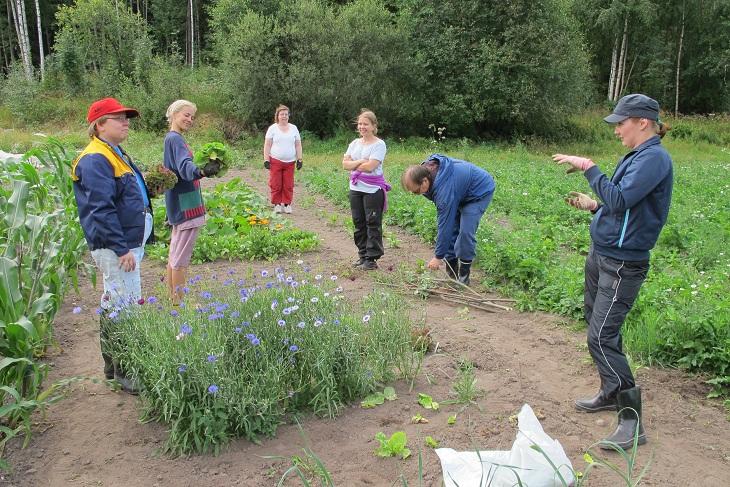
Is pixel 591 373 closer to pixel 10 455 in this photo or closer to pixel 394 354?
pixel 394 354

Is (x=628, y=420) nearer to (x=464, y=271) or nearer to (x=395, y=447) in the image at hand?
(x=395, y=447)

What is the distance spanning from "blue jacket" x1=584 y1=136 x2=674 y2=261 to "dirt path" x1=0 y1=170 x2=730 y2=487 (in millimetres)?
1140

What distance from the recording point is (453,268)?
6566mm

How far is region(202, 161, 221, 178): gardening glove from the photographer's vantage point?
546 centimetres

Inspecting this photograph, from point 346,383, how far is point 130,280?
1642mm

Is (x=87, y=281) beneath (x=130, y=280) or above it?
beneath

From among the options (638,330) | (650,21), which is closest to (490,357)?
(638,330)

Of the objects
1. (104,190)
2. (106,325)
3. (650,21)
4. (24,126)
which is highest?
(650,21)

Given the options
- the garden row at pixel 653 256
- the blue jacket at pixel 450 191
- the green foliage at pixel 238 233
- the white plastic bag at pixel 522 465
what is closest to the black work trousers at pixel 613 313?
the white plastic bag at pixel 522 465

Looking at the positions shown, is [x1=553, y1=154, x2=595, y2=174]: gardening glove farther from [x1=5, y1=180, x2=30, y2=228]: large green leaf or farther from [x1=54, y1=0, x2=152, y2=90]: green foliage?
[x1=54, y1=0, x2=152, y2=90]: green foliage

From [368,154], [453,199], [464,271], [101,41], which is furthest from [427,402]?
[101,41]

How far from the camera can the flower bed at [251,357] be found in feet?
10.8

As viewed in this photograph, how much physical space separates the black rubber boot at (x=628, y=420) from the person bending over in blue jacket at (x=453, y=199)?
231 centimetres

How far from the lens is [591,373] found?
14.8 ft
